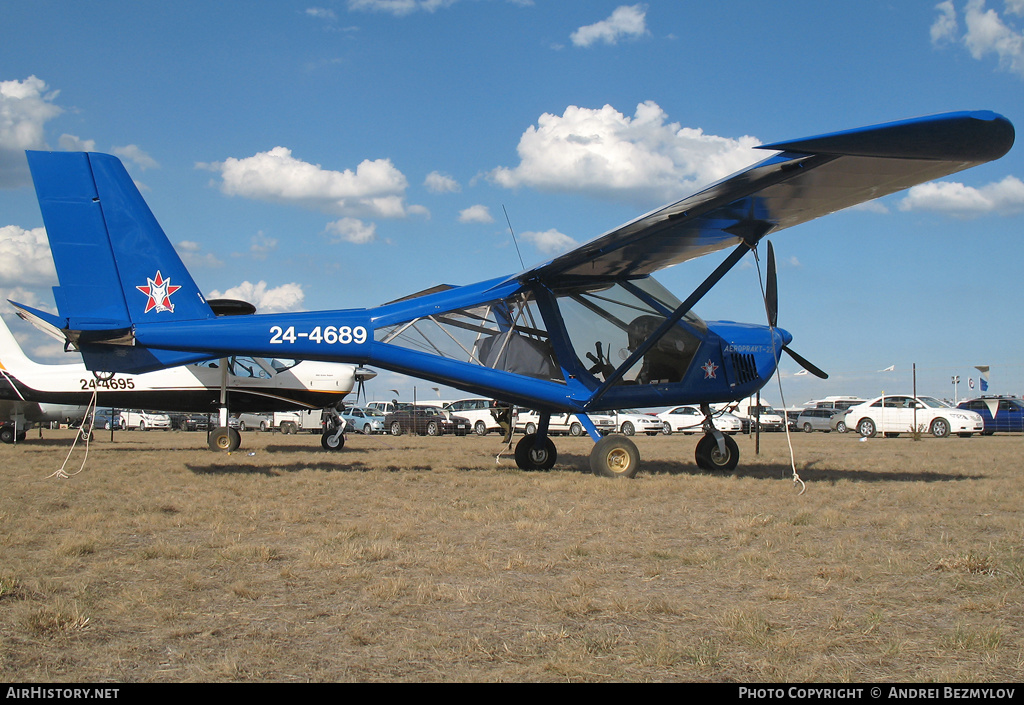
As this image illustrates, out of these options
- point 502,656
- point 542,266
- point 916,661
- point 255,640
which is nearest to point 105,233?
point 542,266

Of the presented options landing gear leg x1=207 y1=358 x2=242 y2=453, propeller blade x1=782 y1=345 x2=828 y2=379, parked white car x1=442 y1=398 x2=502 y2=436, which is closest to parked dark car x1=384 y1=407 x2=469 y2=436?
parked white car x1=442 y1=398 x2=502 y2=436

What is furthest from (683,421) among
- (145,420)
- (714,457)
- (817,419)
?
(145,420)

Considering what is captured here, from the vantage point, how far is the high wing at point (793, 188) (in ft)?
19.9

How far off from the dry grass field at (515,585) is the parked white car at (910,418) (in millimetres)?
21570

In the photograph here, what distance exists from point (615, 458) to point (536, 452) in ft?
6.68

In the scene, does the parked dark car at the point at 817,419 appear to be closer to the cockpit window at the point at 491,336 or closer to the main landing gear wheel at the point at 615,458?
the main landing gear wheel at the point at 615,458

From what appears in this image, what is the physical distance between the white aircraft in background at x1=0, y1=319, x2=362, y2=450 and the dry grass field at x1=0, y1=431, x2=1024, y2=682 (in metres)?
9.89

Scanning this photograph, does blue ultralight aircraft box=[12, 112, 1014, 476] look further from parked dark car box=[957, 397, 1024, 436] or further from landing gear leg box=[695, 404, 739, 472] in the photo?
parked dark car box=[957, 397, 1024, 436]

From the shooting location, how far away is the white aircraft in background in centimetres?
1781

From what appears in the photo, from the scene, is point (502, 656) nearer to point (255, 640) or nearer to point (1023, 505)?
point (255, 640)

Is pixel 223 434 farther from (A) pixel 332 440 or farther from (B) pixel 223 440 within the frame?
(A) pixel 332 440

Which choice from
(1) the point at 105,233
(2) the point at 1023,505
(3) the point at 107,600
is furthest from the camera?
(1) the point at 105,233

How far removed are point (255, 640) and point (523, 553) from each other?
88.5 inches

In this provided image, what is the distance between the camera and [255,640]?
3.17 meters
